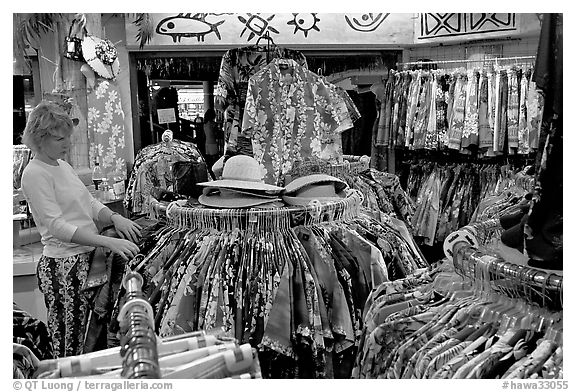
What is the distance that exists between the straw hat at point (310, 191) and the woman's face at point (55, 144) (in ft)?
2.34

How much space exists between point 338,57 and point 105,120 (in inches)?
52.9

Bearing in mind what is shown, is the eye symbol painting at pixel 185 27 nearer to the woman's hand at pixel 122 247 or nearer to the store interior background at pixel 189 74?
the store interior background at pixel 189 74

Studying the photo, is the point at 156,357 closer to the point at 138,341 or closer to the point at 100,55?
the point at 138,341

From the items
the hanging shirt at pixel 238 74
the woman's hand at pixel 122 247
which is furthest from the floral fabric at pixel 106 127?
the woman's hand at pixel 122 247

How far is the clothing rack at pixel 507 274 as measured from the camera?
100 cm

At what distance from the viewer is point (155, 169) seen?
3.16 m

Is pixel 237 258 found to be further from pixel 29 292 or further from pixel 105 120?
pixel 105 120

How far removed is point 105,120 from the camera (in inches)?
118

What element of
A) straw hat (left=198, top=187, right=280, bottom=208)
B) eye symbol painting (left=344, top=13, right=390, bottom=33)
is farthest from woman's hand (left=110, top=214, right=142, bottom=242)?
eye symbol painting (left=344, top=13, right=390, bottom=33)

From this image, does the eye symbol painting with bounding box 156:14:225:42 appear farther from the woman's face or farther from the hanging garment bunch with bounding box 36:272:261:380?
the hanging garment bunch with bounding box 36:272:261:380

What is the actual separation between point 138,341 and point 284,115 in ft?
6.48

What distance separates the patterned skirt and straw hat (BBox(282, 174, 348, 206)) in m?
0.68

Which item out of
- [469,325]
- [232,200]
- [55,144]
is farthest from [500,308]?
[55,144]
